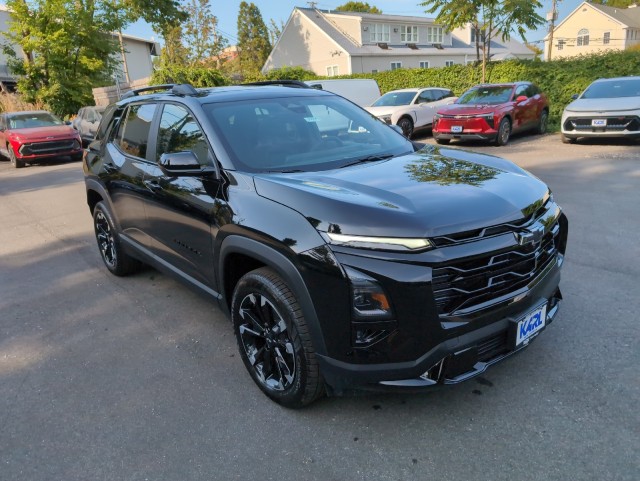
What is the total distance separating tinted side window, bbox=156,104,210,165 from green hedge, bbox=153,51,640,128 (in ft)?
50.8

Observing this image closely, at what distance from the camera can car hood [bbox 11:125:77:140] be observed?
15906mm

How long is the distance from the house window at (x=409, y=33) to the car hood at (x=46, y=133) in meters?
31.9

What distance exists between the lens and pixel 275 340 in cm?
298

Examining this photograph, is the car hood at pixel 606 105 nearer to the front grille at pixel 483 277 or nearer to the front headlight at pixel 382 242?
the front grille at pixel 483 277

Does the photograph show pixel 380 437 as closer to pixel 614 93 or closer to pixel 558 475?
pixel 558 475

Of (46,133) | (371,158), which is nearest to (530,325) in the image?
(371,158)

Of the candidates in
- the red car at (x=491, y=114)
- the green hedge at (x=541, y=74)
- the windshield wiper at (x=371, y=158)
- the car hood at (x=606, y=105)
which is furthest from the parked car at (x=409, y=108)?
the windshield wiper at (x=371, y=158)

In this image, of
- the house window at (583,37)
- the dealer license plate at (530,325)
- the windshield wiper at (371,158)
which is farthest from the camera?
the house window at (583,37)

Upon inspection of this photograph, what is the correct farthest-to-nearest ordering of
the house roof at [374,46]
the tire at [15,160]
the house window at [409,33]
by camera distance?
the house window at [409,33] < the house roof at [374,46] < the tire at [15,160]

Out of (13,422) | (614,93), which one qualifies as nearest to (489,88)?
(614,93)

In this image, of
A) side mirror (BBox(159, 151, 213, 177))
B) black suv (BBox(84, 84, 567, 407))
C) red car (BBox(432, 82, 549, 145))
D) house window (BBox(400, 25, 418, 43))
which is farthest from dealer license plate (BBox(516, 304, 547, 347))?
house window (BBox(400, 25, 418, 43))

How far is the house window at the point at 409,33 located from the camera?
137ft

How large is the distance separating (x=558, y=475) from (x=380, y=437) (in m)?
0.86

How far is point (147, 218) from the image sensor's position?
14.2ft
